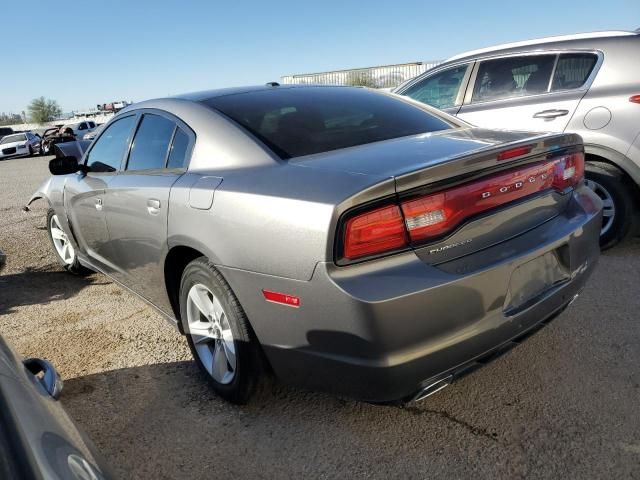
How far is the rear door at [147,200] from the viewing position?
2729 mm

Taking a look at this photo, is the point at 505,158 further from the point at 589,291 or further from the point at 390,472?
the point at 589,291

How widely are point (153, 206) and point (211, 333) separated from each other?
2.47ft

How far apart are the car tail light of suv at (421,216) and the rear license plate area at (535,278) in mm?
290

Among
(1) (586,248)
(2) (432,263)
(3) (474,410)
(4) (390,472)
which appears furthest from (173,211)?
(1) (586,248)

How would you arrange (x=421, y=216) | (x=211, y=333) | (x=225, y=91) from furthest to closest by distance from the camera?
→ (x=225, y=91) < (x=211, y=333) < (x=421, y=216)

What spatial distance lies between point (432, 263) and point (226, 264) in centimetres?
89

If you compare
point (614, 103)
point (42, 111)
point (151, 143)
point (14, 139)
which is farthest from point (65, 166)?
point (42, 111)

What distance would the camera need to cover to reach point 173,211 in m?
2.56

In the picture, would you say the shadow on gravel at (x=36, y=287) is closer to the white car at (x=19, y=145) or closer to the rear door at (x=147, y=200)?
the rear door at (x=147, y=200)

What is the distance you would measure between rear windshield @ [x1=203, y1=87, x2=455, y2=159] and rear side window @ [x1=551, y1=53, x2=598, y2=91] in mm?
2100

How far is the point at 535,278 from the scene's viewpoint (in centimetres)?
213

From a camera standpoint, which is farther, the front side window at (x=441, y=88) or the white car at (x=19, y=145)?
the white car at (x=19, y=145)

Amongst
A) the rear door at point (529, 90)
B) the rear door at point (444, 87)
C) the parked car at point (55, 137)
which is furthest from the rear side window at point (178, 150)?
the parked car at point (55, 137)

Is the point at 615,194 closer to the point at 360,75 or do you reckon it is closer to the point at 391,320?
the point at 391,320
